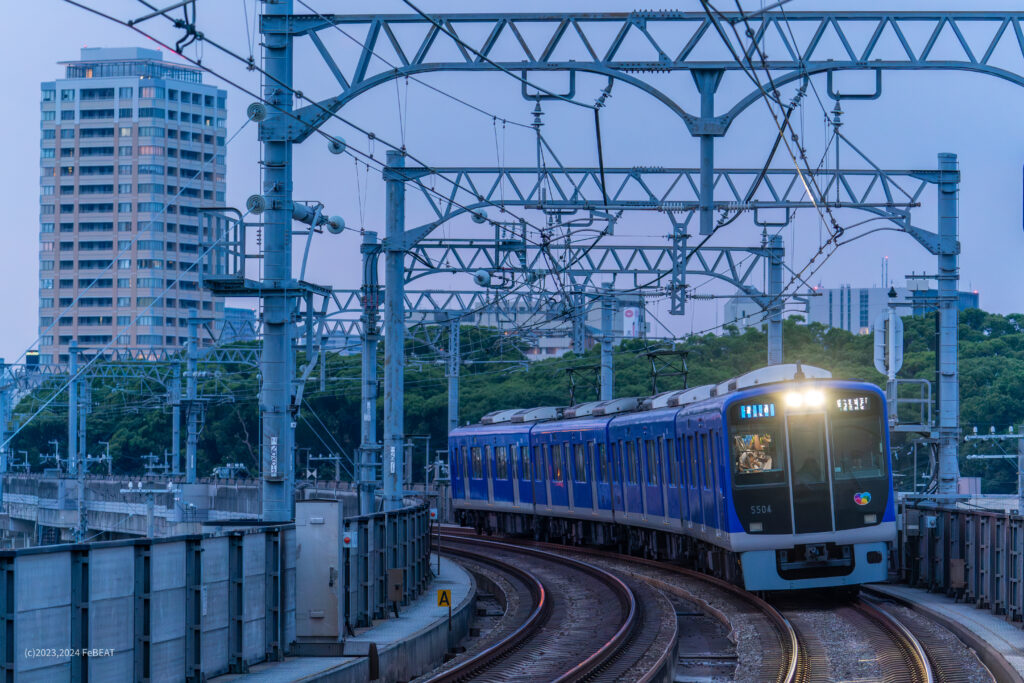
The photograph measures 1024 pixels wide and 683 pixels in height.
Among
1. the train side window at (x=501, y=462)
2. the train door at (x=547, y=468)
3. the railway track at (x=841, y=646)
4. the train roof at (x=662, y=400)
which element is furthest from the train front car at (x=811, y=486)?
the train side window at (x=501, y=462)

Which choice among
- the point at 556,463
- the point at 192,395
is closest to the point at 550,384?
the point at 192,395

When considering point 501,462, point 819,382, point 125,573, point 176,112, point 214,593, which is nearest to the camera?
point 125,573

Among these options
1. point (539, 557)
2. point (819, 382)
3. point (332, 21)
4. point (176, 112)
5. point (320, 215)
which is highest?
point (176, 112)

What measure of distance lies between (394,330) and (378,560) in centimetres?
928

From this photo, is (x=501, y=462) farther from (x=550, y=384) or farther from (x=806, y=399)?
(x=550, y=384)

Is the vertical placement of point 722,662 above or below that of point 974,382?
below

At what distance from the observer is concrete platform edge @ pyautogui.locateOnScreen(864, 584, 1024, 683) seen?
14.2 meters

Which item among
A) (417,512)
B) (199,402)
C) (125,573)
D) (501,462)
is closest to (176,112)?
(199,402)

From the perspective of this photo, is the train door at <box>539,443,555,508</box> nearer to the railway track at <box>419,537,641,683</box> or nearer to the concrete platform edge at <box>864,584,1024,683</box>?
the railway track at <box>419,537,641,683</box>

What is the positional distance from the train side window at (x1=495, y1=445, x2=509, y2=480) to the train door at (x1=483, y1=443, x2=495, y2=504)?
321mm

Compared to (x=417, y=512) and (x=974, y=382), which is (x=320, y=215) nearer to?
(x=417, y=512)

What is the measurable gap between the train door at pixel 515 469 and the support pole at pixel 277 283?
1942 cm

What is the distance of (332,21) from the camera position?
18672 mm

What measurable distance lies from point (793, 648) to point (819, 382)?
5115 millimetres
